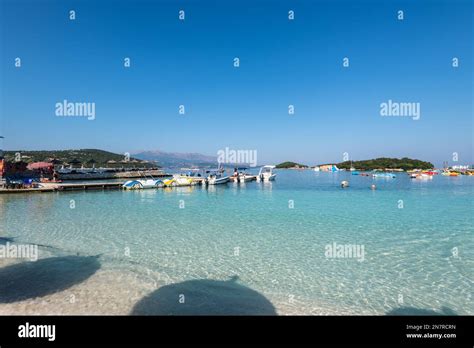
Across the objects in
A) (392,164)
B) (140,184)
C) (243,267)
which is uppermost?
(392,164)

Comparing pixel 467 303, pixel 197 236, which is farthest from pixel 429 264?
pixel 197 236

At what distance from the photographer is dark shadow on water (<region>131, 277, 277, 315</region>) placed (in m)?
6.80

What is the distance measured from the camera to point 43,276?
8.98m

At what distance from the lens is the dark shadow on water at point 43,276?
7699 mm

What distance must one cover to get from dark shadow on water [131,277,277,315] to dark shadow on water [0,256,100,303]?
333 cm

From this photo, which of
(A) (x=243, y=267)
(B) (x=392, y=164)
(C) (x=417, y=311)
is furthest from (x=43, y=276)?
(B) (x=392, y=164)

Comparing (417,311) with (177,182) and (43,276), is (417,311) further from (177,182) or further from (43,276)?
(177,182)

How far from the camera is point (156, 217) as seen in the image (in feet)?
67.5

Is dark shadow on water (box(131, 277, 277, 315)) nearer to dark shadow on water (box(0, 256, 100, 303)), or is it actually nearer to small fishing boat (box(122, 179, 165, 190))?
dark shadow on water (box(0, 256, 100, 303))

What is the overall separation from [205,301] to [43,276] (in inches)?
248

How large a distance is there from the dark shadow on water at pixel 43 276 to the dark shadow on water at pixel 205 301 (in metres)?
3.33

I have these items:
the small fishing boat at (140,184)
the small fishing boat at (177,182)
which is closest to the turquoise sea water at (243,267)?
the small fishing boat at (140,184)
